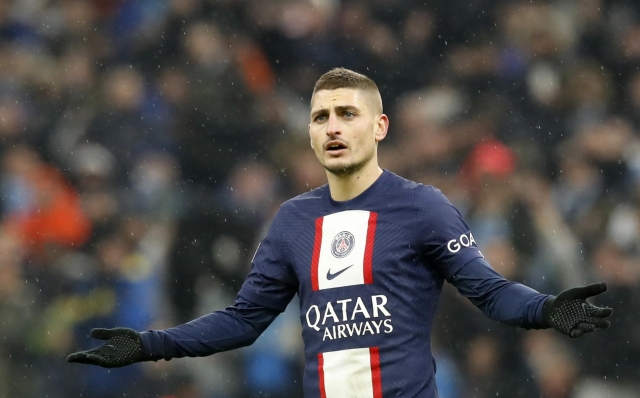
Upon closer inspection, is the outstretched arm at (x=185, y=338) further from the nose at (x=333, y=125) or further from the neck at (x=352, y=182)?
the nose at (x=333, y=125)

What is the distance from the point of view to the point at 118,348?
12.0ft

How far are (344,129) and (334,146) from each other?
7cm

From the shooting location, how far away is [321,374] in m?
3.62

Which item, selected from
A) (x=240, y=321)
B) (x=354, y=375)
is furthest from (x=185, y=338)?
(x=354, y=375)

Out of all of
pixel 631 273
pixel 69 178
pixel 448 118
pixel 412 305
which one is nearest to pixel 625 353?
pixel 631 273

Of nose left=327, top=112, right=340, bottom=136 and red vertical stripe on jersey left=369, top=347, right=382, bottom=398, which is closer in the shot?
red vertical stripe on jersey left=369, top=347, right=382, bottom=398

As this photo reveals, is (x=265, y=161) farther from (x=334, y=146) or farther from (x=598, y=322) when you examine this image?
(x=598, y=322)

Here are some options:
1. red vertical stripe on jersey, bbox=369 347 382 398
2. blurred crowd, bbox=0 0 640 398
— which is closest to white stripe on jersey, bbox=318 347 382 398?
red vertical stripe on jersey, bbox=369 347 382 398

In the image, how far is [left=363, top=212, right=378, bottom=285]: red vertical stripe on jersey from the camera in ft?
11.9

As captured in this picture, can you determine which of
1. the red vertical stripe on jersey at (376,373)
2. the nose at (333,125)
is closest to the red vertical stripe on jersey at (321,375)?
the red vertical stripe on jersey at (376,373)

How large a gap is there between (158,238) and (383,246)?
3.66 metres

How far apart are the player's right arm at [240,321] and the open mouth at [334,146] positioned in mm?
369

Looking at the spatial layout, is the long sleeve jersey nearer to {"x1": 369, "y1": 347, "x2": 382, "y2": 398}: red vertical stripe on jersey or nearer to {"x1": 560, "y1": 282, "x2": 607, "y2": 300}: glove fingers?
{"x1": 369, "y1": 347, "x2": 382, "y2": 398}: red vertical stripe on jersey

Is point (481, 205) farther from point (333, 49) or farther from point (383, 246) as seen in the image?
point (383, 246)
